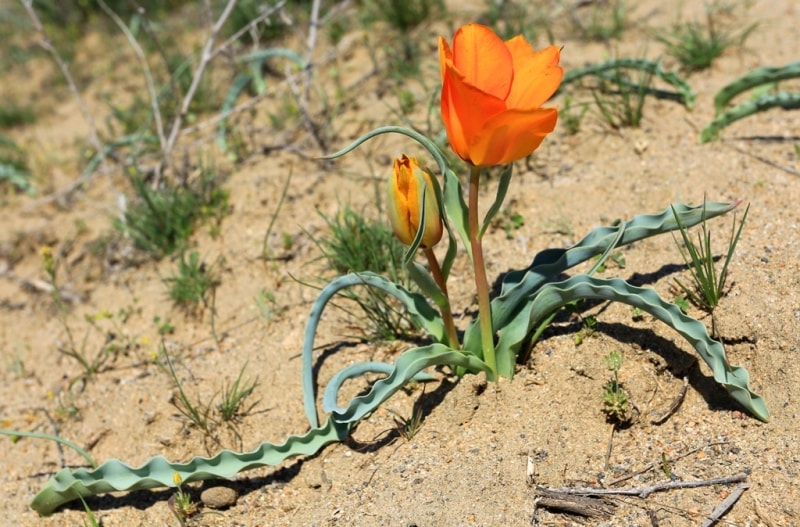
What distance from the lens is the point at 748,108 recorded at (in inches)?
114

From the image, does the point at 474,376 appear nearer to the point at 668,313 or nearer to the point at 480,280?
the point at 480,280

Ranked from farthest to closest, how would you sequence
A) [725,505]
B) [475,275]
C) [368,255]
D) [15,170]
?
[15,170] < [368,255] < [475,275] < [725,505]

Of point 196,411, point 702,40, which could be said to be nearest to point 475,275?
point 196,411

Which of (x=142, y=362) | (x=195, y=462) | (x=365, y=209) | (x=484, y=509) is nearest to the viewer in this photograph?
(x=484, y=509)

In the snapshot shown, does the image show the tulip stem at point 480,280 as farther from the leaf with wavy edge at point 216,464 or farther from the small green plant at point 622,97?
the small green plant at point 622,97

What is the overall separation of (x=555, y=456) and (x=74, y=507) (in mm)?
1486

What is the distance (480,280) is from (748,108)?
1533 millimetres

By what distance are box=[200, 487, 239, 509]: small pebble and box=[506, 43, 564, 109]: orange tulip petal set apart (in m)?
1.36

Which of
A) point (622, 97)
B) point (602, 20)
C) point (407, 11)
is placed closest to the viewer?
point (622, 97)

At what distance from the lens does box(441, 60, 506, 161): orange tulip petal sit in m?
1.67

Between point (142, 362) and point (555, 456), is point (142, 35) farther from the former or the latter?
point (555, 456)

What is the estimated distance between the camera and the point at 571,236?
9.13ft

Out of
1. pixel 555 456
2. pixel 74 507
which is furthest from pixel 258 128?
pixel 555 456

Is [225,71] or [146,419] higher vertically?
[225,71]
